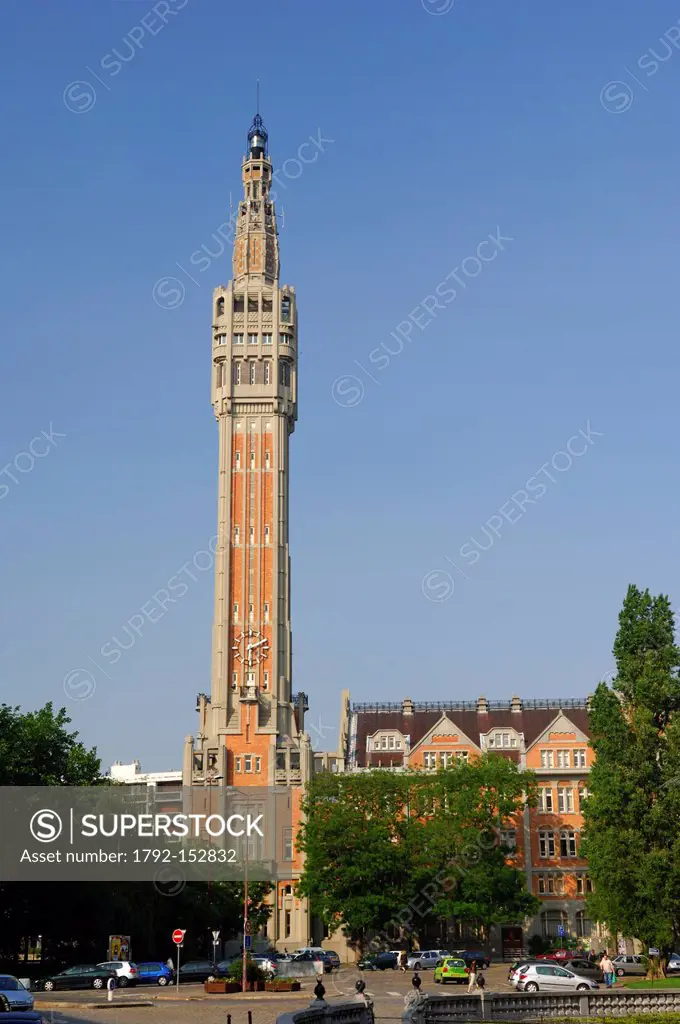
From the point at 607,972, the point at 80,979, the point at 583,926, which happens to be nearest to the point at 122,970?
the point at 80,979

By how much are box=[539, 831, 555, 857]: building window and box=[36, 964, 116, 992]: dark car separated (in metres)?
43.8

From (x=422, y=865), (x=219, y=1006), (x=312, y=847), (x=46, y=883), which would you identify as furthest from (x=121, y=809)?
(x=219, y=1006)

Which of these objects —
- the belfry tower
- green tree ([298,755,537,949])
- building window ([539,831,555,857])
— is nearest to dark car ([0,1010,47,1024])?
green tree ([298,755,537,949])

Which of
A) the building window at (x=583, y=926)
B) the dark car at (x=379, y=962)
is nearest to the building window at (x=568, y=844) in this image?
the building window at (x=583, y=926)

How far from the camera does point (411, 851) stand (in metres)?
82.8

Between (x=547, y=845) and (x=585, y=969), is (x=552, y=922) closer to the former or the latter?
(x=547, y=845)

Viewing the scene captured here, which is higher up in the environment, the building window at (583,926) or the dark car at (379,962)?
the building window at (583,926)

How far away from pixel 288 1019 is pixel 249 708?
81.8 metres

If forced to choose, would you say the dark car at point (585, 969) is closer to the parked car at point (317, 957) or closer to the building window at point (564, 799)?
the parked car at point (317, 957)

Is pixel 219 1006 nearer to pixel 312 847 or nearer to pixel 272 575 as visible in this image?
pixel 312 847

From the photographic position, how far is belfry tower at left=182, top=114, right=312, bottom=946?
107625 mm

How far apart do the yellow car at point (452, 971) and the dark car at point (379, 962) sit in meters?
10.5

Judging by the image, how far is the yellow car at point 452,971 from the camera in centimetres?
6294

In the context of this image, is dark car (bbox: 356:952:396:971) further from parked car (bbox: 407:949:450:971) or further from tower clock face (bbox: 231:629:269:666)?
tower clock face (bbox: 231:629:269:666)
